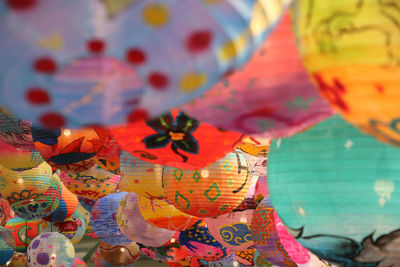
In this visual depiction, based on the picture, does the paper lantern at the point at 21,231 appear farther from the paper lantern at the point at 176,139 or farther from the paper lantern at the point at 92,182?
the paper lantern at the point at 176,139

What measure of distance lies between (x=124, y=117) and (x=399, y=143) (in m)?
0.43

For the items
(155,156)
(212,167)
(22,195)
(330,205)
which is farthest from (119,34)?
(22,195)

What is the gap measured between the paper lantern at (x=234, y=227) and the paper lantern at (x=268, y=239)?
36 cm

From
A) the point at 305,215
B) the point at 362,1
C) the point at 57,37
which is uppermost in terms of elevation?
the point at 362,1

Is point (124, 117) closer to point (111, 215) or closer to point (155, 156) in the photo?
point (155, 156)

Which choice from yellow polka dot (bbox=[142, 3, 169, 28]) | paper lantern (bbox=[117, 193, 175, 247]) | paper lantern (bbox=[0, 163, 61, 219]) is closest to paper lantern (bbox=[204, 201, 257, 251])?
paper lantern (bbox=[117, 193, 175, 247])

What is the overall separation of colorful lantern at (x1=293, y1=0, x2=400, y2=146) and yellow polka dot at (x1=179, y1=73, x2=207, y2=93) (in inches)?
9.3

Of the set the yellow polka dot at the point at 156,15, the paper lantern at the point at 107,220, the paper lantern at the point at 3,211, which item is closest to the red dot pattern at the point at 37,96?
the yellow polka dot at the point at 156,15

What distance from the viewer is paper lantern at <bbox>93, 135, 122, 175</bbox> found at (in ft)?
8.28

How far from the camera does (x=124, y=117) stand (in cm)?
66

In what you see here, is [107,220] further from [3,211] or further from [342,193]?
[342,193]

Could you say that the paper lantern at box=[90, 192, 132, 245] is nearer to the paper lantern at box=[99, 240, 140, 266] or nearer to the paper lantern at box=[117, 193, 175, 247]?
the paper lantern at box=[99, 240, 140, 266]

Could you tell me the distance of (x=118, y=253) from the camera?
4301 mm

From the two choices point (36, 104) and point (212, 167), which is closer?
point (36, 104)
